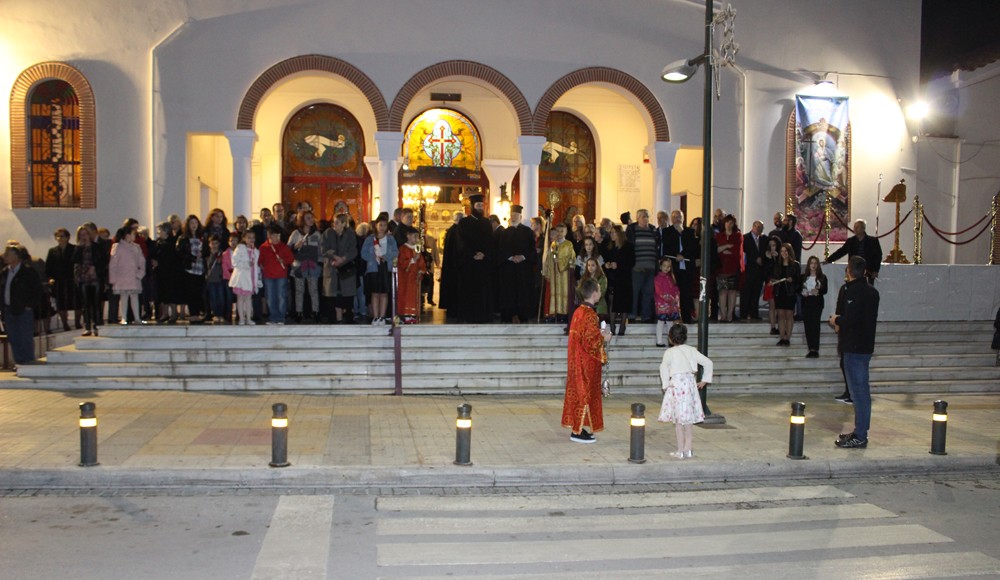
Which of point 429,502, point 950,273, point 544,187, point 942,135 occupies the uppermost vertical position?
point 942,135

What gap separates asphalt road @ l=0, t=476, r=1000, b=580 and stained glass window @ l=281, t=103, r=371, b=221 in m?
14.9

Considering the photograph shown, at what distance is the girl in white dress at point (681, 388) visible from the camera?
30.0ft

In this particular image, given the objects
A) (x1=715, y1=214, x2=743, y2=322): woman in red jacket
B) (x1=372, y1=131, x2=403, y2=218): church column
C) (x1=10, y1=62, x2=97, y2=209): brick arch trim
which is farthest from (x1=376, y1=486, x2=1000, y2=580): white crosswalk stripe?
(x1=10, y1=62, x2=97, y2=209): brick arch trim

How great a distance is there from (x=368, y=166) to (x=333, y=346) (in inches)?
340

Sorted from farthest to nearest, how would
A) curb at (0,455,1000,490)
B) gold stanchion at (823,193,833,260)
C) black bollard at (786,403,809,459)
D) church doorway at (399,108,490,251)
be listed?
church doorway at (399,108,490,251)
gold stanchion at (823,193,833,260)
black bollard at (786,403,809,459)
curb at (0,455,1000,490)

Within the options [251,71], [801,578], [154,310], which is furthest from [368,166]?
[801,578]

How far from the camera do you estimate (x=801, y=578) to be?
6043mm

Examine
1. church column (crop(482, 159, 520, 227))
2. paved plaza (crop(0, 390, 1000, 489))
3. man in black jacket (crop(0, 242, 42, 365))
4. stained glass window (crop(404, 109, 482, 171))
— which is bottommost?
paved plaza (crop(0, 390, 1000, 489))

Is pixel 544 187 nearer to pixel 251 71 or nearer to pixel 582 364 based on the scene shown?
pixel 251 71

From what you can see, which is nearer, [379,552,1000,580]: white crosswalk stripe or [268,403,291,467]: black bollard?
[379,552,1000,580]: white crosswalk stripe

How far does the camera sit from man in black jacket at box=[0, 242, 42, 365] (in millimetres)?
13281

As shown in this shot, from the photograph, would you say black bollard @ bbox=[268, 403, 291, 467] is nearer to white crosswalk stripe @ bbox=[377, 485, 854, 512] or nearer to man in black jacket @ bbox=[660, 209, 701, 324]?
white crosswalk stripe @ bbox=[377, 485, 854, 512]

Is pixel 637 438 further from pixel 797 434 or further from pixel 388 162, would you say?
pixel 388 162

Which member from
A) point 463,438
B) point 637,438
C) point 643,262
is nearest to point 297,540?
point 463,438
